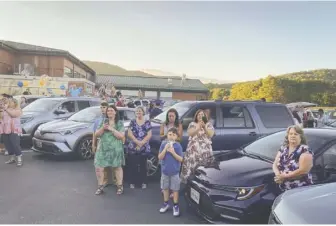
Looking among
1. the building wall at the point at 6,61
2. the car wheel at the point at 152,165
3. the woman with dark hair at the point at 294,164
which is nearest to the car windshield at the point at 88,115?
the car wheel at the point at 152,165

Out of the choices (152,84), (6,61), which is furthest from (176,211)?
(152,84)

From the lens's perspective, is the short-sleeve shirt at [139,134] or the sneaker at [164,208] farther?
the short-sleeve shirt at [139,134]

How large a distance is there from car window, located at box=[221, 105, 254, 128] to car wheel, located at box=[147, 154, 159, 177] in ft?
5.60

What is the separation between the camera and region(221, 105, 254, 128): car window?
23.5 feet

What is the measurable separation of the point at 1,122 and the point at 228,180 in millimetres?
6162

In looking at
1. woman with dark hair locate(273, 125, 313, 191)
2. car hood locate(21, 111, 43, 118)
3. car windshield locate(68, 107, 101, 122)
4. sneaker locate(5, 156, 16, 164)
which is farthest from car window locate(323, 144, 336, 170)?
car hood locate(21, 111, 43, 118)

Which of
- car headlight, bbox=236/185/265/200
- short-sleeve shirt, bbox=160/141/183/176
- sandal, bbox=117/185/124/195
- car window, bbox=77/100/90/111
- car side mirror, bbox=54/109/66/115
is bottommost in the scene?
sandal, bbox=117/185/124/195

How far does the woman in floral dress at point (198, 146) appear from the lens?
559 centimetres

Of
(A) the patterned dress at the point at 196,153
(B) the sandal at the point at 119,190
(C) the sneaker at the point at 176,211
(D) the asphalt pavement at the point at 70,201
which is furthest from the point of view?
(B) the sandal at the point at 119,190

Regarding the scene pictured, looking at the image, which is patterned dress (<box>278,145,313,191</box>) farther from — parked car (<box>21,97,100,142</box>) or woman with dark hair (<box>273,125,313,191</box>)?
parked car (<box>21,97,100,142</box>)

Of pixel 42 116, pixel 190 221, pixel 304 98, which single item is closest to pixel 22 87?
pixel 42 116

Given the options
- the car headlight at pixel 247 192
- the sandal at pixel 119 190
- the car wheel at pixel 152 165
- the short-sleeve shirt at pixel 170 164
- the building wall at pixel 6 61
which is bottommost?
the sandal at pixel 119 190

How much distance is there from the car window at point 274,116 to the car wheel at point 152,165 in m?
2.65

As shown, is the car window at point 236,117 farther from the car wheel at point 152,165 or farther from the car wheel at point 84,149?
the car wheel at point 84,149
